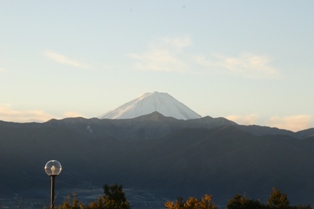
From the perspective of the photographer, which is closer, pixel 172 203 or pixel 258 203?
pixel 172 203

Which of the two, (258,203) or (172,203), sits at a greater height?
(258,203)

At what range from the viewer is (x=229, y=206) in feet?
187

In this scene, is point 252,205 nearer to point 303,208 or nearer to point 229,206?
point 229,206

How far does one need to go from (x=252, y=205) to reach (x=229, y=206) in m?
Result: 3.67

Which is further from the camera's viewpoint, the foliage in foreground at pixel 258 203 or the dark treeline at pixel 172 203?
the foliage in foreground at pixel 258 203

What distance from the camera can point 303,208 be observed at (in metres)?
66.9

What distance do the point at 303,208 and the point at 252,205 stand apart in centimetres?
892

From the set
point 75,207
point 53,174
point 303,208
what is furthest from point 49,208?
point 303,208

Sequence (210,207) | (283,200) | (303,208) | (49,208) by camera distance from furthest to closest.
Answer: (303,208) → (283,200) → (210,207) → (49,208)

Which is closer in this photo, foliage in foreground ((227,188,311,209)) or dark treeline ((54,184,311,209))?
dark treeline ((54,184,311,209))

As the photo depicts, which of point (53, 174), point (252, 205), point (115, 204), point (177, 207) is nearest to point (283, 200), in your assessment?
point (252, 205)

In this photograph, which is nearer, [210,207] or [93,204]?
[210,207]

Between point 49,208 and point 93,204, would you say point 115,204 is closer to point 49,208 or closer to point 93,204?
point 93,204

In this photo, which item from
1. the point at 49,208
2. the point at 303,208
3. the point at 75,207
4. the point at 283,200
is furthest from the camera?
the point at 303,208
